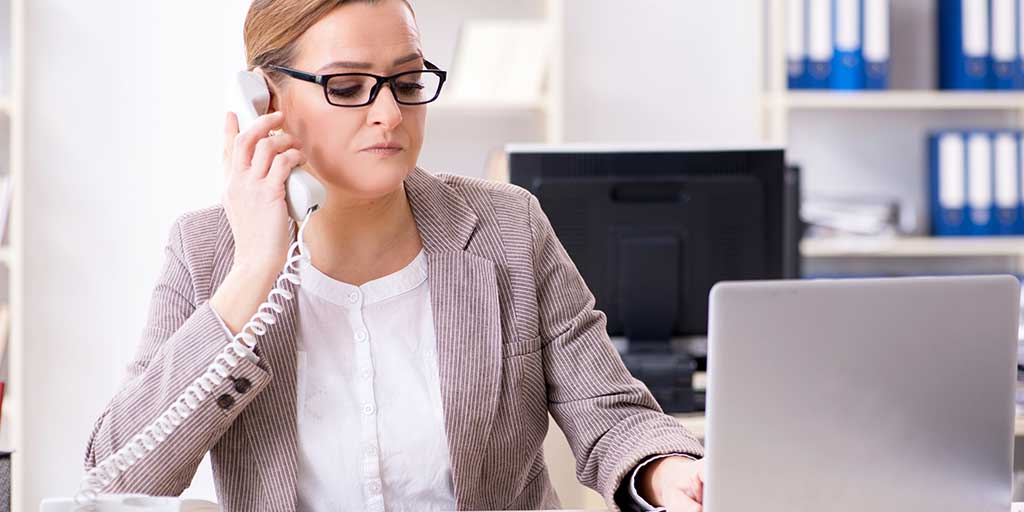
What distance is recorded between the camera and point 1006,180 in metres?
3.39

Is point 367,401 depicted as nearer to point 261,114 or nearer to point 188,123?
point 261,114

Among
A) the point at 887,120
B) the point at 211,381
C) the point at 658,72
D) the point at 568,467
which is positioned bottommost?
the point at 568,467

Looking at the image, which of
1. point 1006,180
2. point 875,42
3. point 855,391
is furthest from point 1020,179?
point 855,391

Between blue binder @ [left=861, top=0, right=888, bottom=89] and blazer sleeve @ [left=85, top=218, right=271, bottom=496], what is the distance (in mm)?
2532

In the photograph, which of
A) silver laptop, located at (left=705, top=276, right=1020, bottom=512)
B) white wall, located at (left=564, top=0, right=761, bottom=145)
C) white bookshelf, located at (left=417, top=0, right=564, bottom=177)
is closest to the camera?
silver laptop, located at (left=705, top=276, right=1020, bottom=512)

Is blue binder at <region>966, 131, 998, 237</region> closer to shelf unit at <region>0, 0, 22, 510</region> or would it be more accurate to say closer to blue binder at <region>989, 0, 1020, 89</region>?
blue binder at <region>989, 0, 1020, 89</region>

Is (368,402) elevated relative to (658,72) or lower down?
lower down

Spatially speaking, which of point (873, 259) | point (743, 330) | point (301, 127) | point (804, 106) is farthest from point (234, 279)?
point (873, 259)

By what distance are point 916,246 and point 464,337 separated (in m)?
2.29

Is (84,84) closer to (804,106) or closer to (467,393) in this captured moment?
(467,393)

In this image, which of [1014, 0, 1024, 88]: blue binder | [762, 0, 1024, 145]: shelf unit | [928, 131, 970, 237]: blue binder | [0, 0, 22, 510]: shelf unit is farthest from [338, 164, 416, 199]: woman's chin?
[1014, 0, 1024, 88]: blue binder

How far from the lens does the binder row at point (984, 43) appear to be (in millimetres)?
3371

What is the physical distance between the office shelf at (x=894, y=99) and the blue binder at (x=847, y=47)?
3 cm

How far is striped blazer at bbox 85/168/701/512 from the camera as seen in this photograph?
4.31ft
